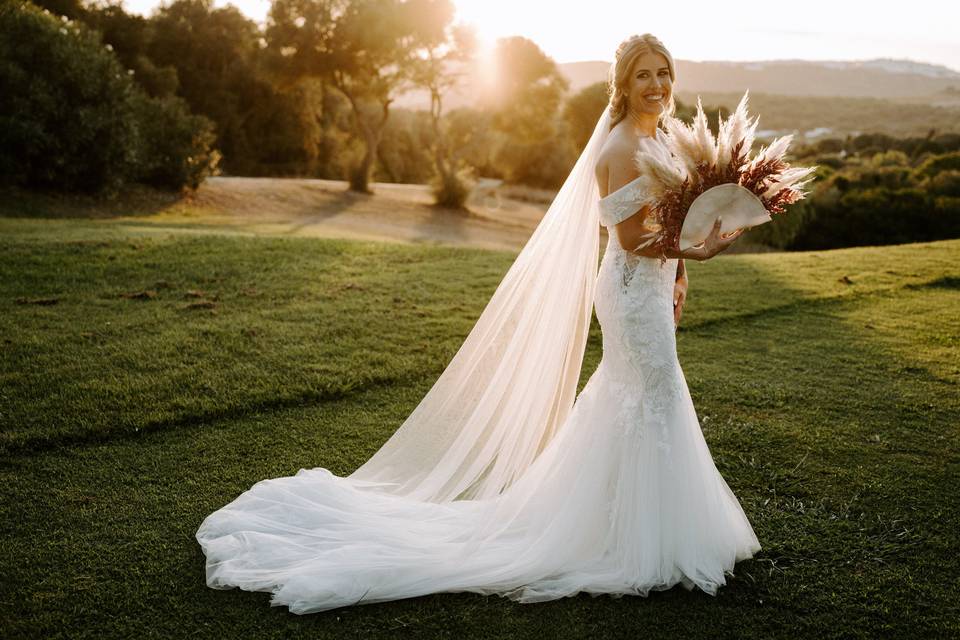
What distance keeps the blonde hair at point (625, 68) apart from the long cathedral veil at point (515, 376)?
1.20 feet

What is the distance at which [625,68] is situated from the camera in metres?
3.79

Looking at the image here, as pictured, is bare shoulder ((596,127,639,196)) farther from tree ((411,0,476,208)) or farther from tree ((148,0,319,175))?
tree ((148,0,319,175))

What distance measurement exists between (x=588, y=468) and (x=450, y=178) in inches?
875

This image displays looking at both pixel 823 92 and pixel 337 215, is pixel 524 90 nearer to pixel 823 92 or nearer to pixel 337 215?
pixel 337 215

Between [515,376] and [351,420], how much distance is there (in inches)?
82.8

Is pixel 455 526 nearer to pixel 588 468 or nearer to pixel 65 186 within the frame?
pixel 588 468

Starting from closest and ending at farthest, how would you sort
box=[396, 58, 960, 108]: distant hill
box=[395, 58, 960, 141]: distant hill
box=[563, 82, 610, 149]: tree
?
1. box=[563, 82, 610, 149]: tree
2. box=[395, 58, 960, 141]: distant hill
3. box=[396, 58, 960, 108]: distant hill

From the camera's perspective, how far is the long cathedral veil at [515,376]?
14.5 ft

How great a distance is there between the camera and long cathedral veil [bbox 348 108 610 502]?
174 inches

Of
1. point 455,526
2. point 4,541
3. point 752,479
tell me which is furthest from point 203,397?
point 752,479

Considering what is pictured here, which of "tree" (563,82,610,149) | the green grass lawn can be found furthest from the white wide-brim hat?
"tree" (563,82,610,149)

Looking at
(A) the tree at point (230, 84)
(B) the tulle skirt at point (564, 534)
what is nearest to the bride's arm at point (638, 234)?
(B) the tulle skirt at point (564, 534)

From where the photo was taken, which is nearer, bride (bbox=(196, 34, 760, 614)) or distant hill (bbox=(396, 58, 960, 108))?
bride (bbox=(196, 34, 760, 614))

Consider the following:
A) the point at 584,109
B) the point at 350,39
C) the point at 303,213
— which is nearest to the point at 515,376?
the point at 303,213
